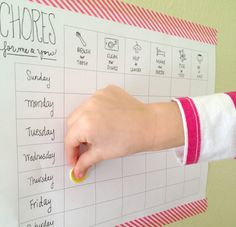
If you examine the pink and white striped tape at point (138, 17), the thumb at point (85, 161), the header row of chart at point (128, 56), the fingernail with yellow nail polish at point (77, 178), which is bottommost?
the fingernail with yellow nail polish at point (77, 178)

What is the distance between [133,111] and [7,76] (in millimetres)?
177

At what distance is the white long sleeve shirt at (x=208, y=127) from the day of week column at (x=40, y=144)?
0.62ft

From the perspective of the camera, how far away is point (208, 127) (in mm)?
393

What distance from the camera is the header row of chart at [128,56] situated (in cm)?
43

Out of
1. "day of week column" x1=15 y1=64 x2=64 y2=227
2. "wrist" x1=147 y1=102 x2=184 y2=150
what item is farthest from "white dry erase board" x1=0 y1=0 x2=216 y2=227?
"wrist" x1=147 y1=102 x2=184 y2=150

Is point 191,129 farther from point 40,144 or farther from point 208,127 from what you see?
point 40,144

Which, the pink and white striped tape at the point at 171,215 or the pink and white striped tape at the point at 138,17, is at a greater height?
the pink and white striped tape at the point at 138,17

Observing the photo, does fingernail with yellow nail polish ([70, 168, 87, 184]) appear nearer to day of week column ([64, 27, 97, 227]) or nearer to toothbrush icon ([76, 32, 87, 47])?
day of week column ([64, 27, 97, 227])

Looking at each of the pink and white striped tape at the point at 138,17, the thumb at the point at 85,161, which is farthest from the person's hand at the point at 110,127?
the pink and white striped tape at the point at 138,17

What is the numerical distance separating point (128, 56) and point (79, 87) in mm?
114

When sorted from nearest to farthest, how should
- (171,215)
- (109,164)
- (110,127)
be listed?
1. (110,127)
2. (109,164)
3. (171,215)

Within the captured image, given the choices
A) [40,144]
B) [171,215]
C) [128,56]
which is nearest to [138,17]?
[128,56]

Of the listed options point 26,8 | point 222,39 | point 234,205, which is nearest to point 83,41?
point 26,8

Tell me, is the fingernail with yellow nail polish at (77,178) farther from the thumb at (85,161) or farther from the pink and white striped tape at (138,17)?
the pink and white striped tape at (138,17)
